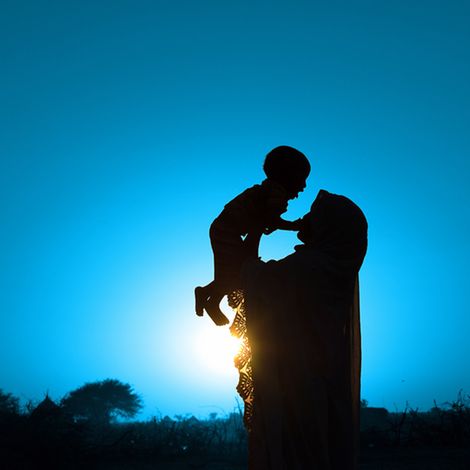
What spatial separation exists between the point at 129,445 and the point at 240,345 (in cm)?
825

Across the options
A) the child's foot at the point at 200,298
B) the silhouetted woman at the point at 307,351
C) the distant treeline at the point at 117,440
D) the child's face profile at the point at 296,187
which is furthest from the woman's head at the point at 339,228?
the distant treeline at the point at 117,440

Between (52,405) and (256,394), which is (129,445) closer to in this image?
(52,405)

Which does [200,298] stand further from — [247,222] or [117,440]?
[117,440]

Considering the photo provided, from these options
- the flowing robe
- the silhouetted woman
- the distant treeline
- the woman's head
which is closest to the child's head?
the woman's head

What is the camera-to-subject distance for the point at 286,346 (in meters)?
3.42

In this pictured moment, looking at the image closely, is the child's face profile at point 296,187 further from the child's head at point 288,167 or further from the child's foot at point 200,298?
the child's foot at point 200,298

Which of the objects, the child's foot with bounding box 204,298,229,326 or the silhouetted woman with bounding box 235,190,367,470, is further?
the child's foot with bounding box 204,298,229,326

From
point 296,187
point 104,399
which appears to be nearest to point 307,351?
point 296,187

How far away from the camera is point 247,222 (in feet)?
12.8

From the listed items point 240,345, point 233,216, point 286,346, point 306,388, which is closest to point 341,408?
point 306,388

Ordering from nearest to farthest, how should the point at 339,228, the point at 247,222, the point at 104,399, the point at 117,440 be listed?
Answer: the point at 339,228, the point at 247,222, the point at 117,440, the point at 104,399

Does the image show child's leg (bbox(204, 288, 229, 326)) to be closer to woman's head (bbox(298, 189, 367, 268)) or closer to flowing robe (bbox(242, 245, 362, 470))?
flowing robe (bbox(242, 245, 362, 470))

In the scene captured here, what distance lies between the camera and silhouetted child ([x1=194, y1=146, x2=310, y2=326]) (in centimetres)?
391

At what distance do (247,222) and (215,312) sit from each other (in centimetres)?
76
